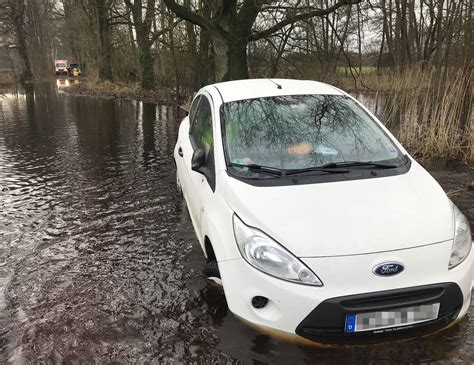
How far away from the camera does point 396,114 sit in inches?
332

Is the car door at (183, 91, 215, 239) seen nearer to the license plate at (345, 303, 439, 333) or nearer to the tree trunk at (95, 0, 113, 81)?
the license plate at (345, 303, 439, 333)

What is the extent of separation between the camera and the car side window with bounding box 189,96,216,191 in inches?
143

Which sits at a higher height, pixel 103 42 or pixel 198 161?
pixel 103 42

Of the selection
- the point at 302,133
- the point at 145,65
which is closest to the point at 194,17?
the point at 145,65

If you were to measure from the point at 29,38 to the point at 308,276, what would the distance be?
4998cm

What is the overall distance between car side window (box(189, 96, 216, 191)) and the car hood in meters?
0.44

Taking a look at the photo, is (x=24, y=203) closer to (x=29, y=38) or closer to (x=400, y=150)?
(x=400, y=150)

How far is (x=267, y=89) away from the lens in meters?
4.27

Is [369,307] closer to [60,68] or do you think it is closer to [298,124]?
[298,124]

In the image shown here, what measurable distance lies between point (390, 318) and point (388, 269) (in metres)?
0.29

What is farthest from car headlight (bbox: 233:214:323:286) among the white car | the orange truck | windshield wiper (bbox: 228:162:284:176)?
the orange truck

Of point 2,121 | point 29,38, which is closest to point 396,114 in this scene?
point 2,121

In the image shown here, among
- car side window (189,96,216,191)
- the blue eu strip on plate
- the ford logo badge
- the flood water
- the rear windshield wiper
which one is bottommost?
the flood water

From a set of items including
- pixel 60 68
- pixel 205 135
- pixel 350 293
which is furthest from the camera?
pixel 60 68
